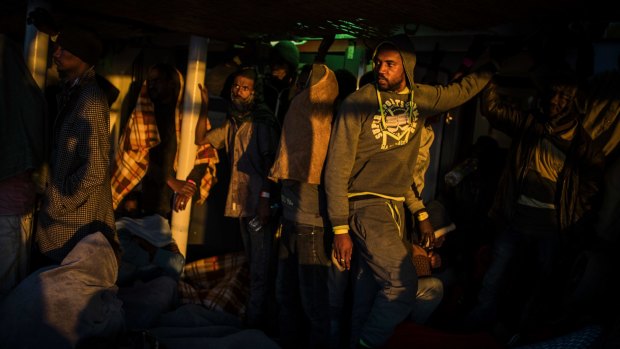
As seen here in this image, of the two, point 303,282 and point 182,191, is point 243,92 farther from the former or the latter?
point 303,282

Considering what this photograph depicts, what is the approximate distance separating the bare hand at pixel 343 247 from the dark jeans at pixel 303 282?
41cm

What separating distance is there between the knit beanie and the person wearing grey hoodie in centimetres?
179

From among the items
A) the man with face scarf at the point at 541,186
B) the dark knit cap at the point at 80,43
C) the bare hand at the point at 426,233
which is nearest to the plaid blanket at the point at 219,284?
the bare hand at the point at 426,233

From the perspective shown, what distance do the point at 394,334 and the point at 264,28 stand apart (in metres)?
2.82

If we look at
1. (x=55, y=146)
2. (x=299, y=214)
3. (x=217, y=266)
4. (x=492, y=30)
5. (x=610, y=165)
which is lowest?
(x=217, y=266)

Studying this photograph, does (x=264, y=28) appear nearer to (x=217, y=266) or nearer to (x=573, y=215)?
(x=217, y=266)

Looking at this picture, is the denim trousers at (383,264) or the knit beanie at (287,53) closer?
the denim trousers at (383,264)

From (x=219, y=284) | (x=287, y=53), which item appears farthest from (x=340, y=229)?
(x=287, y=53)

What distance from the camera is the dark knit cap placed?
363cm

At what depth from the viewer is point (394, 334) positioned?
3305 mm

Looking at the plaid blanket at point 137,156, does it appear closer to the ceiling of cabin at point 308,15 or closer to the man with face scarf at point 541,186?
the ceiling of cabin at point 308,15

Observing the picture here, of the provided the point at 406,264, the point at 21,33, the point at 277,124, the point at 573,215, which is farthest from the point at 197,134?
the point at 21,33

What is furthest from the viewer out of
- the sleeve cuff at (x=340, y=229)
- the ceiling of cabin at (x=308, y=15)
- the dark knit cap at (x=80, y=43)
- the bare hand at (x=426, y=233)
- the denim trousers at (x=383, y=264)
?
the bare hand at (x=426, y=233)

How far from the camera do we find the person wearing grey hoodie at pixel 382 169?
3.40m
